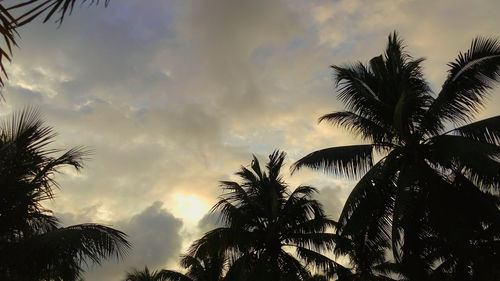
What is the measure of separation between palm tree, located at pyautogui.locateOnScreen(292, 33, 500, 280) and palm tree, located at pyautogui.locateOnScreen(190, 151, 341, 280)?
197 inches

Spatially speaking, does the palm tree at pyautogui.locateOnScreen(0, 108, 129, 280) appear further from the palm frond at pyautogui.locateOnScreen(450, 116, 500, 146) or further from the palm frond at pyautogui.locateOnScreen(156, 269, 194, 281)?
the palm frond at pyautogui.locateOnScreen(156, 269, 194, 281)

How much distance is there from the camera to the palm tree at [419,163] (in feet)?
36.4

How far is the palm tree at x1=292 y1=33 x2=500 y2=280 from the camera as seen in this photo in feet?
36.4

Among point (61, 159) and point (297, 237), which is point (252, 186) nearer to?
point (297, 237)

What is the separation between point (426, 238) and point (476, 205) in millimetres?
1850

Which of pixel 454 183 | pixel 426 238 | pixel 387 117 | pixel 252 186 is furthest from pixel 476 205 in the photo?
pixel 252 186

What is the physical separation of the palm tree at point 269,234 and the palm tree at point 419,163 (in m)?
5.01

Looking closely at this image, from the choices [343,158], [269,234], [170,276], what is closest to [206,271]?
[170,276]

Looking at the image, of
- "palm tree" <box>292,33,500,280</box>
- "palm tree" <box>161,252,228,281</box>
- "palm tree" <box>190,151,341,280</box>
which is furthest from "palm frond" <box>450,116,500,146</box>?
"palm tree" <box>161,252,228,281</box>

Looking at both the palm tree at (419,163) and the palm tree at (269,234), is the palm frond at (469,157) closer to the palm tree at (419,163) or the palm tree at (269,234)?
the palm tree at (419,163)

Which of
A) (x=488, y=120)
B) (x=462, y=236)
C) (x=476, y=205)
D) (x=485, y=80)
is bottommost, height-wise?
(x=462, y=236)

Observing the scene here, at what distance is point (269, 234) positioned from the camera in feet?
60.1

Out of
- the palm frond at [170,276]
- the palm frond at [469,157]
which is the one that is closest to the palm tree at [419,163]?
the palm frond at [469,157]

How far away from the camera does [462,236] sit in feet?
35.2
